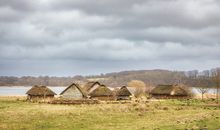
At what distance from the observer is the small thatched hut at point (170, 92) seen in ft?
349

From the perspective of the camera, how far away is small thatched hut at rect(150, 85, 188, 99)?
349 feet

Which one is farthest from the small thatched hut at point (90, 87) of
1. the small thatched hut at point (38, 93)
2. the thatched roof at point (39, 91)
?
the small thatched hut at point (38, 93)

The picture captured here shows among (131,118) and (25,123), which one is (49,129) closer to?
(25,123)

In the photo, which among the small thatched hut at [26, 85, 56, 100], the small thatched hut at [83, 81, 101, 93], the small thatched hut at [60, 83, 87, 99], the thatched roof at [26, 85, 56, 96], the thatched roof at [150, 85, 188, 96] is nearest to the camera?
the small thatched hut at [60, 83, 87, 99]

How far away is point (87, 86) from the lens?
4092 inches

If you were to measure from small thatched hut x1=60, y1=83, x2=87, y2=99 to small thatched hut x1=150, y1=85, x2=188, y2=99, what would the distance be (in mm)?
23905

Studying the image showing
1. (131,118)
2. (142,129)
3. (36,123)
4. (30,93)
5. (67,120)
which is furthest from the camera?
(30,93)

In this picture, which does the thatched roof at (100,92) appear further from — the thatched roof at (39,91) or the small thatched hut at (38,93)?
the thatched roof at (39,91)

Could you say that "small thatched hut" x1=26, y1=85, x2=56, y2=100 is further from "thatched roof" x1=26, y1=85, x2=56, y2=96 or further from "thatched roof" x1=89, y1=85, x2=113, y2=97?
"thatched roof" x1=89, y1=85, x2=113, y2=97

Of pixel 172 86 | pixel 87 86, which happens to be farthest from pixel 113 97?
pixel 172 86

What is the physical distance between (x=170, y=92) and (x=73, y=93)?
27.2 meters

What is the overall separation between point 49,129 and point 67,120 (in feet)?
22.9

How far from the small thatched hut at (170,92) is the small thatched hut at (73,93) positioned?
2390 cm

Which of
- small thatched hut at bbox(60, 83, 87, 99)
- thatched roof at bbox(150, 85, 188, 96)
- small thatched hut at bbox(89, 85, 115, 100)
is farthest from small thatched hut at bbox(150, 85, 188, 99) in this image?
small thatched hut at bbox(60, 83, 87, 99)
